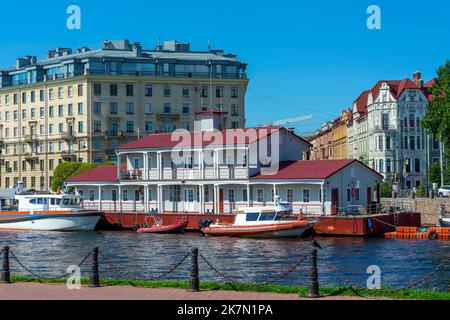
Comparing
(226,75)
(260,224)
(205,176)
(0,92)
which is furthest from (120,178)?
(0,92)

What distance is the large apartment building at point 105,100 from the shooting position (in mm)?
111562

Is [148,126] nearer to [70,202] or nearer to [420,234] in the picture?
[70,202]

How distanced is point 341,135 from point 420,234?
91576 mm

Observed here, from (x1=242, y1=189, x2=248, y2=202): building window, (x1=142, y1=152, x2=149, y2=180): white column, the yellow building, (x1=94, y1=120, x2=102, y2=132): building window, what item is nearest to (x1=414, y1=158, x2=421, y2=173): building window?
the yellow building

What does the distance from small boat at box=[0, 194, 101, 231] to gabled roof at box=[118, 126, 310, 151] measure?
8.36 m

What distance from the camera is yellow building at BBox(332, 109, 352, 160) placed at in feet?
455

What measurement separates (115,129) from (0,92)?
1031 inches

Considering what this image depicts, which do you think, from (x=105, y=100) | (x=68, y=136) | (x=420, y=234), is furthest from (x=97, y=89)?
(x=420, y=234)

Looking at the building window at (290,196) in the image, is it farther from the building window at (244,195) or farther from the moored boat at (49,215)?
the moored boat at (49,215)

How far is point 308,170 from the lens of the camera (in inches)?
2415

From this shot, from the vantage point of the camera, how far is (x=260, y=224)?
185 ft

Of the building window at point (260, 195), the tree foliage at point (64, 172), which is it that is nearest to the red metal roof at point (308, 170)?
the building window at point (260, 195)

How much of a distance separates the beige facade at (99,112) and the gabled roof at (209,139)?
39.6m

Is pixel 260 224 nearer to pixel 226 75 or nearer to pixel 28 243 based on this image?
pixel 28 243
